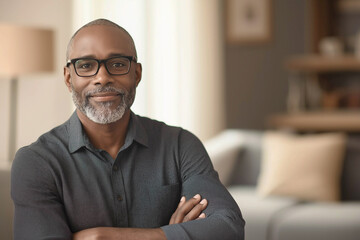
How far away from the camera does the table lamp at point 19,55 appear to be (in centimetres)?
278

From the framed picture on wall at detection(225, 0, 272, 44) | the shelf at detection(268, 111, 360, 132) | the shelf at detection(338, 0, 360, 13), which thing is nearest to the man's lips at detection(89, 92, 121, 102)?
the shelf at detection(268, 111, 360, 132)

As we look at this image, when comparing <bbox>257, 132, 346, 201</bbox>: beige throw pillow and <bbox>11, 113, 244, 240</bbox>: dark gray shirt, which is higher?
<bbox>11, 113, 244, 240</bbox>: dark gray shirt

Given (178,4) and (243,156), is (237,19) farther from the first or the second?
(243,156)

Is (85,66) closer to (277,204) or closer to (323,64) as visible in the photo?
(277,204)

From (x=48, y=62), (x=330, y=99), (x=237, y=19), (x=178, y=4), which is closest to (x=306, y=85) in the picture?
(x=330, y=99)

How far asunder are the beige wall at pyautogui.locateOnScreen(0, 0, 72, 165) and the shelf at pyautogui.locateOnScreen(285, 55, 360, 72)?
2862 millimetres

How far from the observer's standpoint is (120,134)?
5.19ft

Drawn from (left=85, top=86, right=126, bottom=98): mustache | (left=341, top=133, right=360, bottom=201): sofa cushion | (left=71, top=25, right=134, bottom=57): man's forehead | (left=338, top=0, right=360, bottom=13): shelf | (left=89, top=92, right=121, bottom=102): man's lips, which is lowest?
(left=341, top=133, right=360, bottom=201): sofa cushion

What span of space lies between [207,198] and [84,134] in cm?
36

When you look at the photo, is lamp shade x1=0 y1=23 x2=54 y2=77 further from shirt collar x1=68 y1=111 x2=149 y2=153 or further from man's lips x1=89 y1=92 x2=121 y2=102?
man's lips x1=89 y1=92 x2=121 y2=102

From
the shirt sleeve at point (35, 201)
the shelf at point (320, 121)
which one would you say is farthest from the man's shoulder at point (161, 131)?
the shelf at point (320, 121)

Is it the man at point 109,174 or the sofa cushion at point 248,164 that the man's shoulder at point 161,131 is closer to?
the man at point 109,174

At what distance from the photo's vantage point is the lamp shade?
2775 millimetres

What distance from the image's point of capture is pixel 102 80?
4.70 feet
